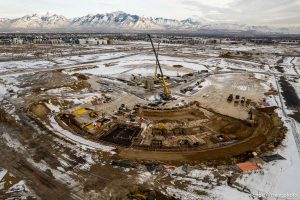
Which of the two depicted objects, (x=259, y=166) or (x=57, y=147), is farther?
(x=57, y=147)

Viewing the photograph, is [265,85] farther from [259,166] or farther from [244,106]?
[259,166]

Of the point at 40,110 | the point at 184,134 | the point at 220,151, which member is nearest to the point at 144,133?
the point at 184,134

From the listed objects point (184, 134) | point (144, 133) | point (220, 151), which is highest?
point (220, 151)

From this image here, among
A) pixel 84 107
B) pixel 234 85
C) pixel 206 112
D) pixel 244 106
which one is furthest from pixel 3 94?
pixel 234 85

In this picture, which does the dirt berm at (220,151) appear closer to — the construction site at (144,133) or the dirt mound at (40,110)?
the construction site at (144,133)

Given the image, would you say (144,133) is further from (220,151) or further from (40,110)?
(40,110)

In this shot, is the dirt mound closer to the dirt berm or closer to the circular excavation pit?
the circular excavation pit

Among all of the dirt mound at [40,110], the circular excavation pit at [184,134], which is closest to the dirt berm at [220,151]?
the circular excavation pit at [184,134]

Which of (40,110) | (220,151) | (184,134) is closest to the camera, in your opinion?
(220,151)

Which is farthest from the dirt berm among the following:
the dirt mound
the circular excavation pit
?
the dirt mound
